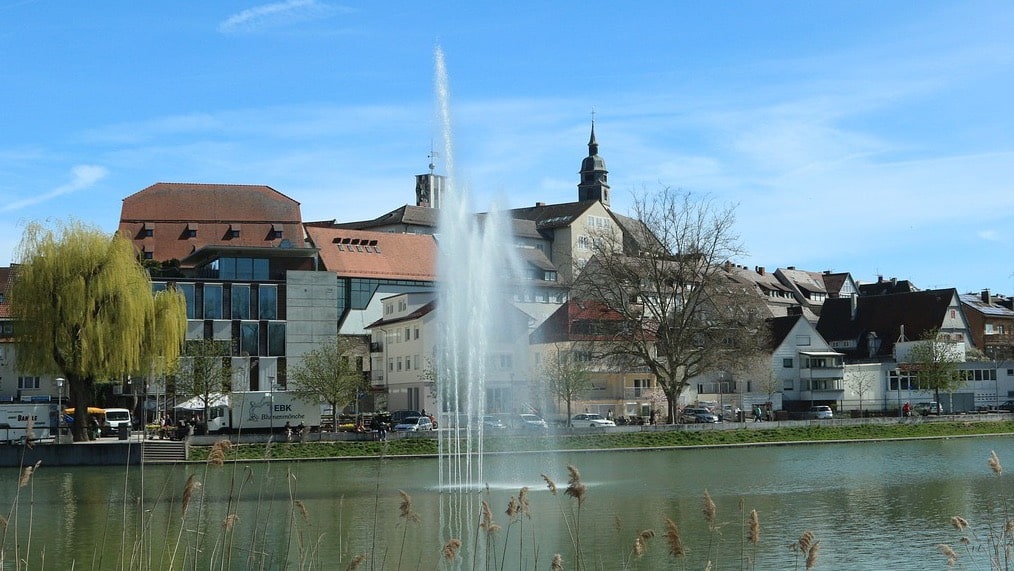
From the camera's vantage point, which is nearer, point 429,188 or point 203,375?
point 203,375

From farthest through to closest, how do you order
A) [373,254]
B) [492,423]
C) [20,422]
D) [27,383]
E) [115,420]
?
[373,254]
[27,383]
[115,420]
[20,422]
[492,423]

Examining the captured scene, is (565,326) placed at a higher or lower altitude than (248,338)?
higher

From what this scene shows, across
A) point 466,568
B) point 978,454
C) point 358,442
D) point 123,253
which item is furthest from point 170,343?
point 466,568

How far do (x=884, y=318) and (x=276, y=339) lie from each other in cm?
5358

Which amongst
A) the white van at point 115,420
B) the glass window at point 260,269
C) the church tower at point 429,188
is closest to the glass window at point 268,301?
the glass window at point 260,269

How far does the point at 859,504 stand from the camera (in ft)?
109

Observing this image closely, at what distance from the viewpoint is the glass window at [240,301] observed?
88.8 meters

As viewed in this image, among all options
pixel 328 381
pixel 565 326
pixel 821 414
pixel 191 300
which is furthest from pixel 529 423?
pixel 191 300

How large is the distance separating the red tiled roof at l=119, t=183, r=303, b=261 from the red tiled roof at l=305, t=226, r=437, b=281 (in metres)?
6.36

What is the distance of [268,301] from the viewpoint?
9019 centimetres

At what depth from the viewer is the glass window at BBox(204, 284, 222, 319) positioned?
87875 mm

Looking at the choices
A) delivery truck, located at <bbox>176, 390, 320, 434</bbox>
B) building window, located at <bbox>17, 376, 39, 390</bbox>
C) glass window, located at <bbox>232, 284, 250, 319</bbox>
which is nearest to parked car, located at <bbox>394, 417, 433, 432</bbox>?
delivery truck, located at <bbox>176, 390, 320, 434</bbox>

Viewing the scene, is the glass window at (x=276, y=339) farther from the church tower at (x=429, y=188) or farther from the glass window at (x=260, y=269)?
the church tower at (x=429, y=188)

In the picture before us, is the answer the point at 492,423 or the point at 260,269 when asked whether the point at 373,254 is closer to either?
the point at 260,269
